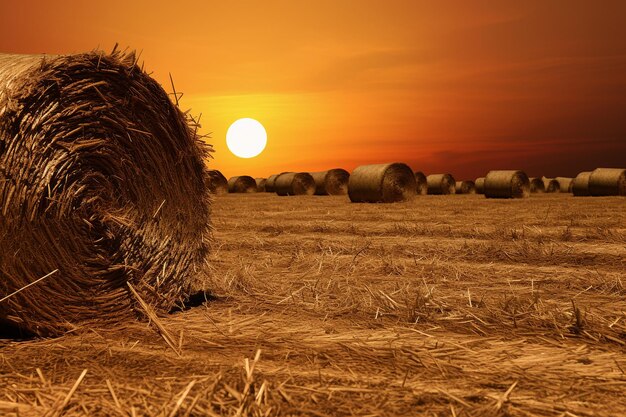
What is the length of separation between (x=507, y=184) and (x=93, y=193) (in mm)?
19157

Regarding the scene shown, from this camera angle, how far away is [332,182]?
25281 millimetres

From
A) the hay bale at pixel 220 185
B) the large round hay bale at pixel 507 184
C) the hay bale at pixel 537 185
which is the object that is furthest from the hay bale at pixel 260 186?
the large round hay bale at pixel 507 184

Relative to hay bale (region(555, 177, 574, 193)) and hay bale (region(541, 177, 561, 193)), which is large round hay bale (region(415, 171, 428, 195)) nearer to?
hay bale (region(541, 177, 561, 193))

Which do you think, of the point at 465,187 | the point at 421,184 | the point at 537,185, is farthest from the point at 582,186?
the point at 465,187

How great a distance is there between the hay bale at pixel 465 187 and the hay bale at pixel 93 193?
2786 cm

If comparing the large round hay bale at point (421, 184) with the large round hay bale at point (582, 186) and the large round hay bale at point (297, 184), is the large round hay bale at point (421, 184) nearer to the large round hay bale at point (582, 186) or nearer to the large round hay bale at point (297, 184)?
the large round hay bale at point (297, 184)

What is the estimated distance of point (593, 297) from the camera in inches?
197

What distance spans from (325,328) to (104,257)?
1671mm

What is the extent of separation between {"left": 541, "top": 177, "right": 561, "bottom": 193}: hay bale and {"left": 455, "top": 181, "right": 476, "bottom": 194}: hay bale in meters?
3.66

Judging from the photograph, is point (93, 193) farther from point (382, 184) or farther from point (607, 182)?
point (607, 182)

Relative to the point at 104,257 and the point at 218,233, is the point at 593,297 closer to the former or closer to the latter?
the point at 104,257

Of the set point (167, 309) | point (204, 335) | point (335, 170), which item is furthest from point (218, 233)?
point (335, 170)

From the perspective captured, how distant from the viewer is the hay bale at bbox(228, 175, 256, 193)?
3344 cm

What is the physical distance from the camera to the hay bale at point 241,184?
33438mm
